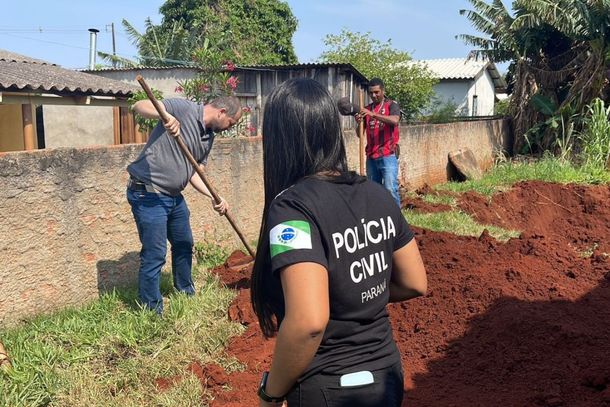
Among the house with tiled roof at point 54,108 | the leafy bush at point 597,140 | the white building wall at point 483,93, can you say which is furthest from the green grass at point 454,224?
the white building wall at point 483,93

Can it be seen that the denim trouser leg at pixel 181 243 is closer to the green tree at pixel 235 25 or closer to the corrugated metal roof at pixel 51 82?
the corrugated metal roof at pixel 51 82

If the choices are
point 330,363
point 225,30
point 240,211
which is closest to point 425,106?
point 225,30

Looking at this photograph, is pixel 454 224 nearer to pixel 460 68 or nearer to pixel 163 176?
pixel 163 176

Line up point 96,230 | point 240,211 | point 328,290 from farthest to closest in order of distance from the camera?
point 240,211 < point 96,230 < point 328,290

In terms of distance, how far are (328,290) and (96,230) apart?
3664 mm

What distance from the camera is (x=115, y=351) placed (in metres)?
3.91

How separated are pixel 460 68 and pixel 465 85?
2.22 meters

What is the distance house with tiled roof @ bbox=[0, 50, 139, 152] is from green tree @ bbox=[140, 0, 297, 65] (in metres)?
16.4

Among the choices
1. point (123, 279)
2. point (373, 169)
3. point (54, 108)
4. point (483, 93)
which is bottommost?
point (123, 279)

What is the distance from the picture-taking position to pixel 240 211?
669 cm

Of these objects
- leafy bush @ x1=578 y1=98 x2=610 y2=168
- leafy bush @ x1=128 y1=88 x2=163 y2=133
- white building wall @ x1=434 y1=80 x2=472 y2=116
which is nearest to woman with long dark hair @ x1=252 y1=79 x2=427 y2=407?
leafy bush @ x1=128 y1=88 x2=163 y2=133

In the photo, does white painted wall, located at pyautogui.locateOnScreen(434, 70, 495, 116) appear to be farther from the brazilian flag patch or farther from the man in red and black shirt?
the brazilian flag patch

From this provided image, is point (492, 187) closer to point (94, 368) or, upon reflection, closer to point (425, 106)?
point (94, 368)

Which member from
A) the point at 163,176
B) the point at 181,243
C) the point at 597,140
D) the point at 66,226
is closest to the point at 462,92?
the point at 597,140
